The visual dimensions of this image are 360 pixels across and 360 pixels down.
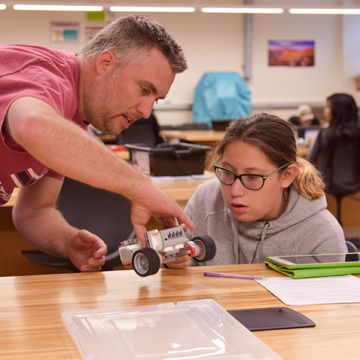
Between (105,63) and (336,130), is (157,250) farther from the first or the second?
(336,130)

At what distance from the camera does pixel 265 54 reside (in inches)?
329

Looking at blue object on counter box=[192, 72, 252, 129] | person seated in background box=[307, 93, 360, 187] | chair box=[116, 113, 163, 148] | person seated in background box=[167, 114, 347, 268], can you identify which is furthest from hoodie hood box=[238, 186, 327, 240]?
blue object on counter box=[192, 72, 252, 129]

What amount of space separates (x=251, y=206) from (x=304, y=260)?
0.79 ft

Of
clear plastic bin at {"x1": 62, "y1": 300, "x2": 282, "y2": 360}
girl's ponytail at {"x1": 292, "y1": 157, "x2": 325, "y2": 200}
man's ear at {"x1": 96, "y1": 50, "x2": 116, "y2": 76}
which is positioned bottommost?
clear plastic bin at {"x1": 62, "y1": 300, "x2": 282, "y2": 360}

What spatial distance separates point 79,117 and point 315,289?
910mm

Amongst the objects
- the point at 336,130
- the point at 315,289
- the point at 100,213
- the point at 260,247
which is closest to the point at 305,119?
the point at 336,130

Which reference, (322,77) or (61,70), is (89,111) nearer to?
(61,70)

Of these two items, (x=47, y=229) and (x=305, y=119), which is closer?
(x=47, y=229)

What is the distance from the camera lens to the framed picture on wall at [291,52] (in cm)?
838

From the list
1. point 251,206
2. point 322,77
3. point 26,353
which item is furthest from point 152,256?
point 322,77

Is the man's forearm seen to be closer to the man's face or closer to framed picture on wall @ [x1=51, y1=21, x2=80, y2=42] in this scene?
the man's face

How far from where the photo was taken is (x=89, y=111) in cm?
150

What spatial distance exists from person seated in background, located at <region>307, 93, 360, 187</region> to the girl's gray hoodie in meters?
2.63

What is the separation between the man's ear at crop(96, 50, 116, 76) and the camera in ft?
4.63
